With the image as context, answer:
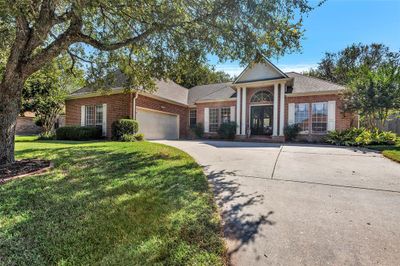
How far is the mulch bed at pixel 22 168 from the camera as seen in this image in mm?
4632

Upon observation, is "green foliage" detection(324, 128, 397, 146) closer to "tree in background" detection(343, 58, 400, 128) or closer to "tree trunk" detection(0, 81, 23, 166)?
"tree in background" detection(343, 58, 400, 128)

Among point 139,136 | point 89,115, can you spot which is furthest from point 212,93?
point 89,115

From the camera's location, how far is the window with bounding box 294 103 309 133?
15.3 m

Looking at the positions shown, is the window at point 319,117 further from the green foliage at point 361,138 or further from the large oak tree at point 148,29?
the large oak tree at point 148,29

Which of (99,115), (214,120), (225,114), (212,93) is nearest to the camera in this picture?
(99,115)

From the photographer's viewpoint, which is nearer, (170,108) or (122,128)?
(122,128)

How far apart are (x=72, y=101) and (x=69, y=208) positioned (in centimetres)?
1595

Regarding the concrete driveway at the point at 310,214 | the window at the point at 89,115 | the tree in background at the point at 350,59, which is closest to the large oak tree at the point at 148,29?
the concrete driveway at the point at 310,214

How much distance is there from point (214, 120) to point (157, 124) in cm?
494

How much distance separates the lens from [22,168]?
5.18 meters

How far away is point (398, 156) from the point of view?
7.77m

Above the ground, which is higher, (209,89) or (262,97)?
(209,89)

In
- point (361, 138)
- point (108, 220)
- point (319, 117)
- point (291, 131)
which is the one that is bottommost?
point (108, 220)

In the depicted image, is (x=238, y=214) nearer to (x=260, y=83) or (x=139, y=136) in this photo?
(x=139, y=136)
